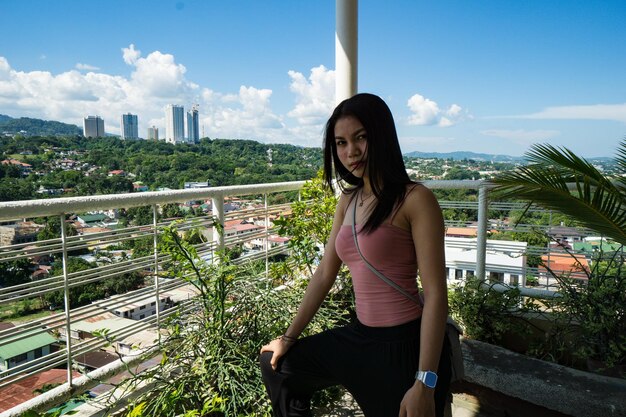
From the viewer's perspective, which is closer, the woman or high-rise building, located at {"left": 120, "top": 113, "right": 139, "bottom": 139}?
the woman

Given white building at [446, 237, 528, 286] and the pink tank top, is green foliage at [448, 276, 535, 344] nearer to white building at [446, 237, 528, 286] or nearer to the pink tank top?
white building at [446, 237, 528, 286]

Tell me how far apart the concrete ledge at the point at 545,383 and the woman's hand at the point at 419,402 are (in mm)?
1684

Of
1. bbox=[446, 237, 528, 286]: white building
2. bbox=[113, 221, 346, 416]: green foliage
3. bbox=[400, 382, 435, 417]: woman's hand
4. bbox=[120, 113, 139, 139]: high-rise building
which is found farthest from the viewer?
bbox=[120, 113, 139, 139]: high-rise building

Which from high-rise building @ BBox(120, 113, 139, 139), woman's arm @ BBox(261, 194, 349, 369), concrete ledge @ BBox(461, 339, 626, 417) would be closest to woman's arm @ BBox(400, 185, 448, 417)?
woman's arm @ BBox(261, 194, 349, 369)

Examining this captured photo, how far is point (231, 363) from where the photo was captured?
6.51ft

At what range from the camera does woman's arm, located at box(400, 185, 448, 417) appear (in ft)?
3.64

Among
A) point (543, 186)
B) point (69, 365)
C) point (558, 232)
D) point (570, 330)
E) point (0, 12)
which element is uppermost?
point (0, 12)

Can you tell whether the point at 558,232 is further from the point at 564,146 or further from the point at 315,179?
the point at 315,179

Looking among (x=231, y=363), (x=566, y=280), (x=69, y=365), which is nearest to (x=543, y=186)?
(x=566, y=280)

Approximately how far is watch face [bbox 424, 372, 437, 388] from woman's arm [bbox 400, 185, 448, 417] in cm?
1

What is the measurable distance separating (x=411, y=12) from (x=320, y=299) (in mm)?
15326

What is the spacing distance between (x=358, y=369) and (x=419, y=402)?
8.3 inches

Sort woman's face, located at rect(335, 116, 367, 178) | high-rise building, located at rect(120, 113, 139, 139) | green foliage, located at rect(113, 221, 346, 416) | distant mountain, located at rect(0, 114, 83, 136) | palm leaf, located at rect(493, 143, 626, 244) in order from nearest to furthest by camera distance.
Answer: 1. woman's face, located at rect(335, 116, 367, 178)
2. green foliage, located at rect(113, 221, 346, 416)
3. palm leaf, located at rect(493, 143, 626, 244)
4. distant mountain, located at rect(0, 114, 83, 136)
5. high-rise building, located at rect(120, 113, 139, 139)

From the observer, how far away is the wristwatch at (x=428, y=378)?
111 centimetres
